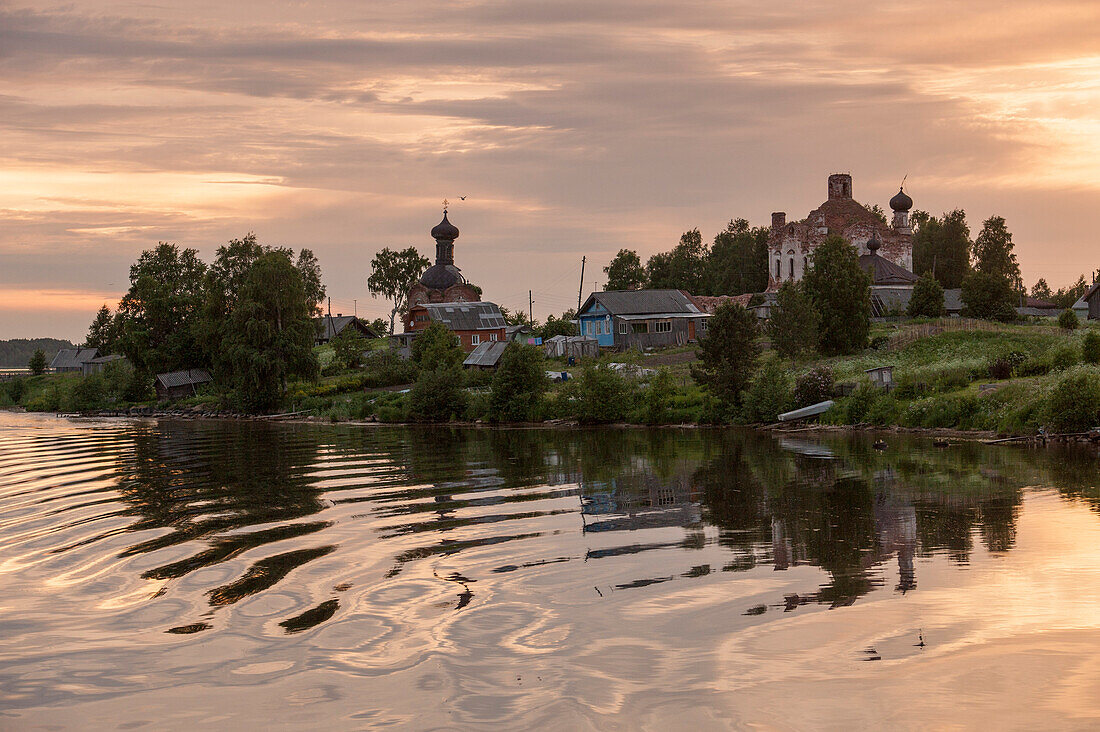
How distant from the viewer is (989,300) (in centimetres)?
6831

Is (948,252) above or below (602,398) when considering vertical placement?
above

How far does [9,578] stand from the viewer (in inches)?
675

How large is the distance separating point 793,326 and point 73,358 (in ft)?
388

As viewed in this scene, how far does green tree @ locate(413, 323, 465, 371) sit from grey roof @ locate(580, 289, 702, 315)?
1210cm

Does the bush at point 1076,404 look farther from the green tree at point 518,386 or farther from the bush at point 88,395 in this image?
the bush at point 88,395

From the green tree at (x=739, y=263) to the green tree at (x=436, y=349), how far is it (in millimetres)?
40828

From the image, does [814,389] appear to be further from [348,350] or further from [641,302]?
[348,350]

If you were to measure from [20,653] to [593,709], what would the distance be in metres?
7.52

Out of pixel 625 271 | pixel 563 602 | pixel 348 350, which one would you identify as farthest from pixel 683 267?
pixel 563 602

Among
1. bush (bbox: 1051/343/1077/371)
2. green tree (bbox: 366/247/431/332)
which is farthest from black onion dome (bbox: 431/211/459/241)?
bush (bbox: 1051/343/1077/371)

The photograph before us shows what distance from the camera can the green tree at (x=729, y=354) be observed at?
49.3 meters

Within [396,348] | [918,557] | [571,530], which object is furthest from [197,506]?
[396,348]

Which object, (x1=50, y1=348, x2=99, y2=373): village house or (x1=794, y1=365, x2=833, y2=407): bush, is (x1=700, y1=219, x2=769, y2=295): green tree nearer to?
(x1=794, y1=365, x2=833, y2=407): bush

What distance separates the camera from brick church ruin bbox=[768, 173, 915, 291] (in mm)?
98812
